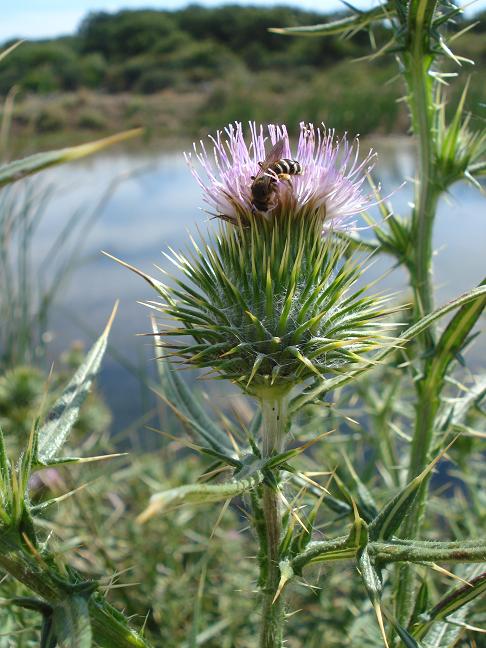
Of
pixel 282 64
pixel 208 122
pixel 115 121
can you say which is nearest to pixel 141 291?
pixel 208 122

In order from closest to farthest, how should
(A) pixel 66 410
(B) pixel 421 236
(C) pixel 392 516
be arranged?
(C) pixel 392 516, (A) pixel 66 410, (B) pixel 421 236

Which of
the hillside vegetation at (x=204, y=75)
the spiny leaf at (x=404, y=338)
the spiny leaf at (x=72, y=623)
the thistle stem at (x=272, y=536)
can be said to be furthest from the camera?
the hillside vegetation at (x=204, y=75)

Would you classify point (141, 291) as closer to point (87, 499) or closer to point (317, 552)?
point (87, 499)

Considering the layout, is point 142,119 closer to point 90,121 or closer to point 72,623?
point 90,121

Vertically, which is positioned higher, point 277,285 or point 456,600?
point 277,285

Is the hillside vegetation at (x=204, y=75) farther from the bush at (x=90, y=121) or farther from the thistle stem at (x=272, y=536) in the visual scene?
the thistle stem at (x=272, y=536)

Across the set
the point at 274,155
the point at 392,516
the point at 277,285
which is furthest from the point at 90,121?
the point at 392,516

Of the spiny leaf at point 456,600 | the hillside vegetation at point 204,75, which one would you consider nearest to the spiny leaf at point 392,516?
the spiny leaf at point 456,600
